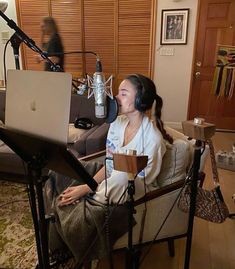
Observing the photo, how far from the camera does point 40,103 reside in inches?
30.5

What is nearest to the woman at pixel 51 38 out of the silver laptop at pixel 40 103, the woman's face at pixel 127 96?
the woman's face at pixel 127 96

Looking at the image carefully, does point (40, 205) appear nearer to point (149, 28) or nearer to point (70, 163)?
point (70, 163)

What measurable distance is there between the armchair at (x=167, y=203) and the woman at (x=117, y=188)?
2.6 inches

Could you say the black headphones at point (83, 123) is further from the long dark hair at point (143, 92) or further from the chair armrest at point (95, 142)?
the long dark hair at point (143, 92)

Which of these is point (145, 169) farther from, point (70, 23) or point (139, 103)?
point (70, 23)

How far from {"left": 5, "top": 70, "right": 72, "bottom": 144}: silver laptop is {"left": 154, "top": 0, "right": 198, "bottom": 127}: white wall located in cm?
334

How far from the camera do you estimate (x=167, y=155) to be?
Answer: 1.33 meters

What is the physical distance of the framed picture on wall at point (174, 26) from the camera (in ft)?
11.8

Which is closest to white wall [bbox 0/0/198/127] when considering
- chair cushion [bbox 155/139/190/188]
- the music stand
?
chair cushion [bbox 155/139/190/188]

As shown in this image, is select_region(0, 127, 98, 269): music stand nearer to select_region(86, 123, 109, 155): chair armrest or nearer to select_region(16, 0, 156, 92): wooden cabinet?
select_region(86, 123, 109, 155): chair armrest

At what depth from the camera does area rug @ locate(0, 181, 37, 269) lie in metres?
1.55

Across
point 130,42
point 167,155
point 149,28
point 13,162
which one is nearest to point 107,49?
point 130,42

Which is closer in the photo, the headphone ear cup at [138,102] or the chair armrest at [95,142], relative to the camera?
the headphone ear cup at [138,102]

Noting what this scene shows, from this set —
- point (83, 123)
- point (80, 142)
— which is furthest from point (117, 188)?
point (83, 123)
